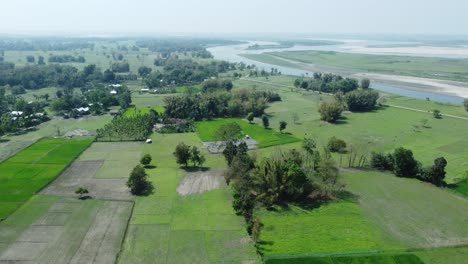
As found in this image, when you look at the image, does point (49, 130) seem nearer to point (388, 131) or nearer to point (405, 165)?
point (405, 165)

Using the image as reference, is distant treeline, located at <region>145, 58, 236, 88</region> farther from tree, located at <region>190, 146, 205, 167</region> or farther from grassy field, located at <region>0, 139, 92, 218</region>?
tree, located at <region>190, 146, 205, 167</region>

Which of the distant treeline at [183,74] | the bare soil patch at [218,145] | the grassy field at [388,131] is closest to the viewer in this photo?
the grassy field at [388,131]

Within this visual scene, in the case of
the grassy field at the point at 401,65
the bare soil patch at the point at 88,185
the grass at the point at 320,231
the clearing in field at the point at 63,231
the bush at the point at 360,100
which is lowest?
the clearing in field at the point at 63,231

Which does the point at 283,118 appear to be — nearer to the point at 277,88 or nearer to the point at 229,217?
the point at 277,88

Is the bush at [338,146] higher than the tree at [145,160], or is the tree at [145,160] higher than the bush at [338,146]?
the bush at [338,146]

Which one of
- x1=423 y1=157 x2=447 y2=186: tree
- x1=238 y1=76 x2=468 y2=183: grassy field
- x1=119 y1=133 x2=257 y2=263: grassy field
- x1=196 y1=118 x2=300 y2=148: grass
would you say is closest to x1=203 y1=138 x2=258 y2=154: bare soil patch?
x1=196 y1=118 x2=300 y2=148: grass

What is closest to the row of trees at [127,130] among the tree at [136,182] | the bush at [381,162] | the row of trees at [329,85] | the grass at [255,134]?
the grass at [255,134]

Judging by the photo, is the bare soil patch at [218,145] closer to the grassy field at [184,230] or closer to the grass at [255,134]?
the grass at [255,134]

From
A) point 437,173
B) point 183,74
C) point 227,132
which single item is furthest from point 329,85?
Answer: point 437,173
